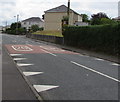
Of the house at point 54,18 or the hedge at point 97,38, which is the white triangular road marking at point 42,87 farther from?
the house at point 54,18

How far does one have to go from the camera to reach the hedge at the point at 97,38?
67.5ft

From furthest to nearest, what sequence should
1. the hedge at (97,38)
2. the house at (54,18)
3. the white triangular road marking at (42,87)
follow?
the house at (54,18), the hedge at (97,38), the white triangular road marking at (42,87)

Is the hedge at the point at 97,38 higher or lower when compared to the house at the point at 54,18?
lower

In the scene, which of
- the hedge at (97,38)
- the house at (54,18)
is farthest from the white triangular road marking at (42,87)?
the house at (54,18)

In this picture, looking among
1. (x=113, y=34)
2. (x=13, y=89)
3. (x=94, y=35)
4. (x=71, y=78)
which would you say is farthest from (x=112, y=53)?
(x=13, y=89)

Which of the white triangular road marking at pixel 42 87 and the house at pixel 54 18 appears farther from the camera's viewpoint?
the house at pixel 54 18

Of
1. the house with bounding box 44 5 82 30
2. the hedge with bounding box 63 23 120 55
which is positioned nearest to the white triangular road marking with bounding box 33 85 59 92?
the hedge with bounding box 63 23 120 55

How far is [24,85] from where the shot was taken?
8.26m

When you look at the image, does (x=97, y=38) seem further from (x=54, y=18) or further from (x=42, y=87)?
(x=54, y=18)

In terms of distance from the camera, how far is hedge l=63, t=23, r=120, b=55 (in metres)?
20.6

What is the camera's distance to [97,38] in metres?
24.0

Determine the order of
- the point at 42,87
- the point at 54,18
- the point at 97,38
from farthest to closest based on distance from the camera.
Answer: the point at 54,18 → the point at 97,38 → the point at 42,87

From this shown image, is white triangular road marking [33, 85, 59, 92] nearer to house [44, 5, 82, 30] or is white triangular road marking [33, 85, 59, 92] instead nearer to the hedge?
the hedge

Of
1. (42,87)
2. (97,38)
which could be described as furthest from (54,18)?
(42,87)
